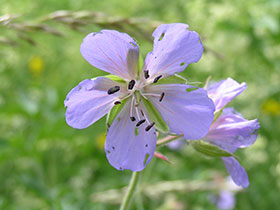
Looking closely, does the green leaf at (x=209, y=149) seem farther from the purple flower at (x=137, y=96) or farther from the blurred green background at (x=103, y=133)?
the blurred green background at (x=103, y=133)

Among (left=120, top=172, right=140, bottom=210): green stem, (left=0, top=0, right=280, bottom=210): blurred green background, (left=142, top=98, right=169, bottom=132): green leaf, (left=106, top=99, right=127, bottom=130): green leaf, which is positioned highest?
(left=106, top=99, right=127, bottom=130): green leaf

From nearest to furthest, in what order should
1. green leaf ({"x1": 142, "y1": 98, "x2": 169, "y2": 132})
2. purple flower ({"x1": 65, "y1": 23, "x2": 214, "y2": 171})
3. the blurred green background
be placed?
purple flower ({"x1": 65, "y1": 23, "x2": 214, "y2": 171}) < green leaf ({"x1": 142, "y1": 98, "x2": 169, "y2": 132}) < the blurred green background

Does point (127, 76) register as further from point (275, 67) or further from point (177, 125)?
point (275, 67)

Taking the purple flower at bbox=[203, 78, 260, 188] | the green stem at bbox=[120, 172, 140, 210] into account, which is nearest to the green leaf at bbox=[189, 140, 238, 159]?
the purple flower at bbox=[203, 78, 260, 188]

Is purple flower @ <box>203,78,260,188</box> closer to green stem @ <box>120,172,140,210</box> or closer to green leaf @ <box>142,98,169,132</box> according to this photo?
green leaf @ <box>142,98,169,132</box>

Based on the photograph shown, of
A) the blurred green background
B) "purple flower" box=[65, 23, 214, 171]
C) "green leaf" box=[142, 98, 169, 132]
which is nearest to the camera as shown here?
"purple flower" box=[65, 23, 214, 171]

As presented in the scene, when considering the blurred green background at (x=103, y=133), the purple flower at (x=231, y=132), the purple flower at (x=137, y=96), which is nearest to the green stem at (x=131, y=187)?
the purple flower at (x=137, y=96)

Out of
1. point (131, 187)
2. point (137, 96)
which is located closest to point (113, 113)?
point (137, 96)

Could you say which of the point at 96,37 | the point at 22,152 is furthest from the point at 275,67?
the point at 96,37
